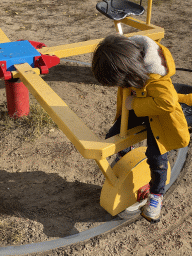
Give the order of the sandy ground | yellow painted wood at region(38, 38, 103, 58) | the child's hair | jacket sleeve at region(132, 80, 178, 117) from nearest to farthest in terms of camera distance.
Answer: the child's hair < jacket sleeve at region(132, 80, 178, 117) < the sandy ground < yellow painted wood at region(38, 38, 103, 58)

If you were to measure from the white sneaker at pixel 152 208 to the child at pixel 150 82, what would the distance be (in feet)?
0.40

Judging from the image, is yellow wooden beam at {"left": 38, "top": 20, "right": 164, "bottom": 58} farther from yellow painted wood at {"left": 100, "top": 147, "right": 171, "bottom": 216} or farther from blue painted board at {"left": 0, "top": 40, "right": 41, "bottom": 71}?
yellow painted wood at {"left": 100, "top": 147, "right": 171, "bottom": 216}

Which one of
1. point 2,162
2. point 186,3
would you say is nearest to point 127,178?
point 2,162

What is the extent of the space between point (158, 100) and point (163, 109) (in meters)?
0.05

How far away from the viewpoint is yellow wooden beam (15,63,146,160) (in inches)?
67.3

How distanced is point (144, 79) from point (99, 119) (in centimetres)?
152

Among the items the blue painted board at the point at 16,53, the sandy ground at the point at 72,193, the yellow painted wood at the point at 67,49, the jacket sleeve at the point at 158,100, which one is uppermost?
the jacket sleeve at the point at 158,100

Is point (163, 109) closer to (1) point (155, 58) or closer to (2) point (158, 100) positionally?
(2) point (158, 100)

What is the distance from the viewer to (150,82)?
5.61 feet

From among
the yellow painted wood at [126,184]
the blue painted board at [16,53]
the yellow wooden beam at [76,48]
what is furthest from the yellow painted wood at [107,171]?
the yellow wooden beam at [76,48]

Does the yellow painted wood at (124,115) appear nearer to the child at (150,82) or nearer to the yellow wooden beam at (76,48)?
the child at (150,82)

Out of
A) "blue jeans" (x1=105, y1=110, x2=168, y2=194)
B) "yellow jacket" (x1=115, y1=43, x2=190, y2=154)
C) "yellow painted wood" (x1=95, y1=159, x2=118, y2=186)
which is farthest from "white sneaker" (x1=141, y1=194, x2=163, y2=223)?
"yellow jacket" (x1=115, y1=43, x2=190, y2=154)

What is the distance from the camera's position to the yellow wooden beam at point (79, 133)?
171 cm

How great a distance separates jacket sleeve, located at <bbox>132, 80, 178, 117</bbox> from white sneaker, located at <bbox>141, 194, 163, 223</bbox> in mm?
598
